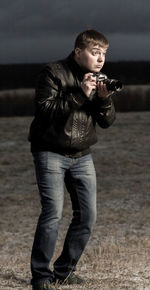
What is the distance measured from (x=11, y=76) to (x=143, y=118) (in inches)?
1721

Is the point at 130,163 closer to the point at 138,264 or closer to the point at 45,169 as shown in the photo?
the point at 138,264

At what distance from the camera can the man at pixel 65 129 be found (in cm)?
356

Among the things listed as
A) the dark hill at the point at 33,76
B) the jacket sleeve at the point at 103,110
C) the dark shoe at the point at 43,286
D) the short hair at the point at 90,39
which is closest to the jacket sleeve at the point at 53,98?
the jacket sleeve at the point at 103,110

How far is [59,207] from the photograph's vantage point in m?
3.64

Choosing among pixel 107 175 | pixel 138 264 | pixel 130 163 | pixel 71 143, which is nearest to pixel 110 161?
pixel 130 163

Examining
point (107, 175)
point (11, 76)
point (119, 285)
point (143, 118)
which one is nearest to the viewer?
point (119, 285)

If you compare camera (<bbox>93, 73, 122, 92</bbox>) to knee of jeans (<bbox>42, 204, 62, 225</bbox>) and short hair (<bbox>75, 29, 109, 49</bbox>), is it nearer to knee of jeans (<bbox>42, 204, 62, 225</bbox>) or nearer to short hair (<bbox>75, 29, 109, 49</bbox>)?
short hair (<bbox>75, 29, 109, 49</bbox>)

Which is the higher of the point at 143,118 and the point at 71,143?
the point at 71,143

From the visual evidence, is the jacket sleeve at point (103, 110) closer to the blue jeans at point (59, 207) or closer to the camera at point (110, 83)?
the camera at point (110, 83)

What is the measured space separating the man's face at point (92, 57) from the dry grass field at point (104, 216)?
145 centimetres

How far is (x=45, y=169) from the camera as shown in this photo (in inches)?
142

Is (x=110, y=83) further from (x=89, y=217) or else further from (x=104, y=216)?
(x=104, y=216)

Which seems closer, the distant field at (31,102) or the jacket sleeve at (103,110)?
the jacket sleeve at (103,110)

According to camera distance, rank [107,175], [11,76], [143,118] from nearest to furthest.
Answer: [107,175] < [143,118] < [11,76]
